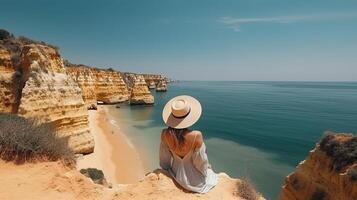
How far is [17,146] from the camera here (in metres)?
6.41

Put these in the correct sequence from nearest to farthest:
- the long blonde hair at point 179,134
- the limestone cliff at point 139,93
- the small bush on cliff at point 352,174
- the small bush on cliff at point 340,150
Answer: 1. the long blonde hair at point 179,134
2. the small bush on cliff at point 352,174
3. the small bush on cliff at point 340,150
4. the limestone cliff at point 139,93

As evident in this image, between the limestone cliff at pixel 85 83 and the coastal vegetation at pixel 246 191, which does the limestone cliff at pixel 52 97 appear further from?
the limestone cliff at pixel 85 83

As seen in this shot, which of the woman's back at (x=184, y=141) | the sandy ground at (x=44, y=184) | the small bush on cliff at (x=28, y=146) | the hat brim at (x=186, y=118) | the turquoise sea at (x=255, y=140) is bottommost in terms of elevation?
the turquoise sea at (x=255, y=140)

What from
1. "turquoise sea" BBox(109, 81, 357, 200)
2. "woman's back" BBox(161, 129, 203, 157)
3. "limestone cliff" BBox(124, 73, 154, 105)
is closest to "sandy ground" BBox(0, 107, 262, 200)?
"woman's back" BBox(161, 129, 203, 157)

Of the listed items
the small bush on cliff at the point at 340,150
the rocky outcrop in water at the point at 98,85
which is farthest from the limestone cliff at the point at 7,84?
the rocky outcrop in water at the point at 98,85

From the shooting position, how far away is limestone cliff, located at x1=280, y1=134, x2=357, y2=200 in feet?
25.1

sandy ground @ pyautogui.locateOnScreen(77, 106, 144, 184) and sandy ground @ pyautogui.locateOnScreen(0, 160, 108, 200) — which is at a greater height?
sandy ground @ pyautogui.locateOnScreen(0, 160, 108, 200)

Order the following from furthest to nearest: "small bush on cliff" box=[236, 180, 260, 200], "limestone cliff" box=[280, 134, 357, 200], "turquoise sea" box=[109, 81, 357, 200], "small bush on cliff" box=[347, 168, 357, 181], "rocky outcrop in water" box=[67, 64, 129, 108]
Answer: "rocky outcrop in water" box=[67, 64, 129, 108]
"turquoise sea" box=[109, 81, 357, 200]
"limestone cliff" box=[280, 134, 357, 200]
"small bush on cliff" box=[347, 168, 357, 181]
"small bush on cliff" box=[236, 180, 260, 200]

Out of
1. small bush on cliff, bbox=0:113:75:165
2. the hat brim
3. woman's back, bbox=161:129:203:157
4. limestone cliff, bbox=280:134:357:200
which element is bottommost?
limestone cliff, bbox=280:134:357:200

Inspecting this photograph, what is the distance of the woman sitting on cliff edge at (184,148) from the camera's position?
4738 millimetres

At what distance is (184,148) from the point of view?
481cm

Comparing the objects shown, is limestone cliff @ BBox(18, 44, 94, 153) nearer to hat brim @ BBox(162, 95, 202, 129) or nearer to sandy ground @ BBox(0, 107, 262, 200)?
sandy ground @ BBox(0, 107, 262, 200)

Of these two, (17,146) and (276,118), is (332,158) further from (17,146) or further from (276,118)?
(276,118)

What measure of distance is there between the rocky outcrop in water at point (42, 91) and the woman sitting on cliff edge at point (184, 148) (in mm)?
9780
